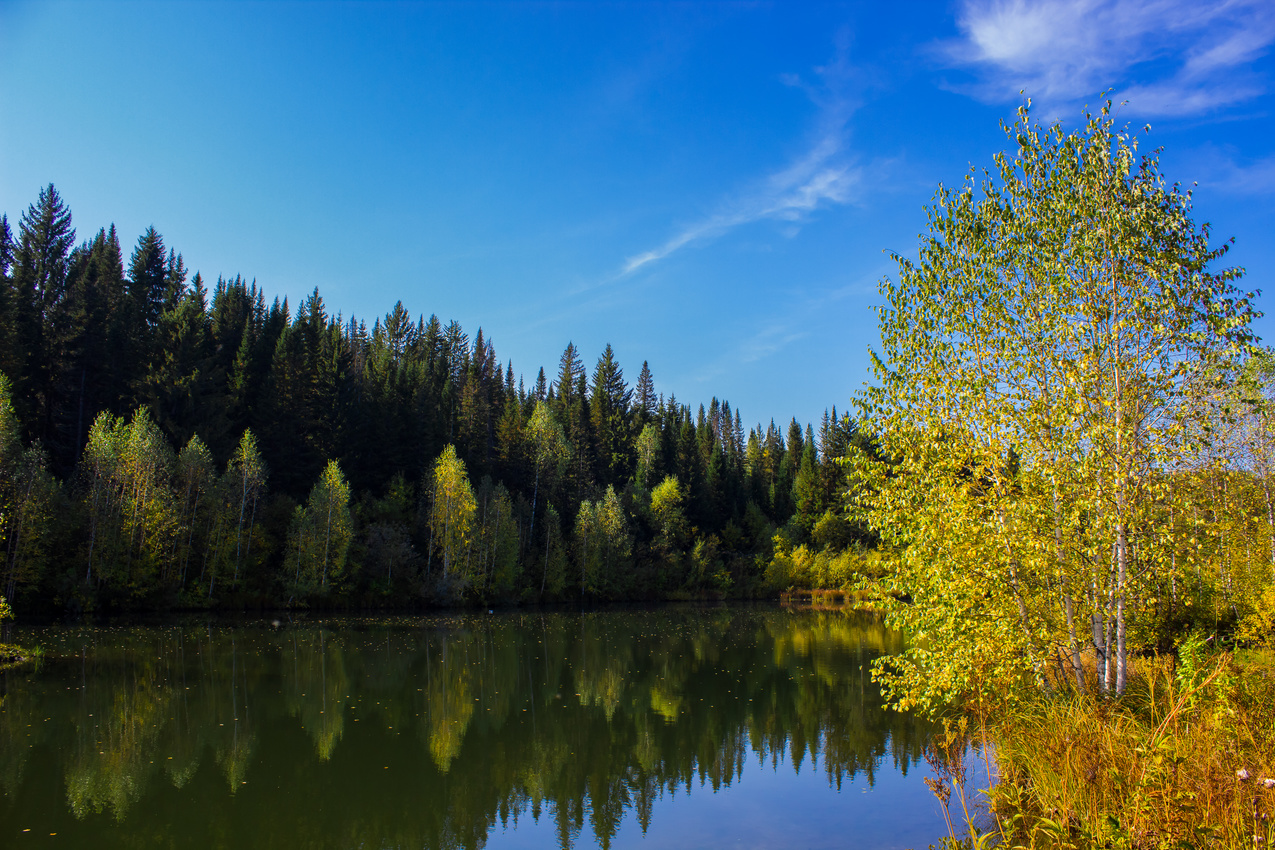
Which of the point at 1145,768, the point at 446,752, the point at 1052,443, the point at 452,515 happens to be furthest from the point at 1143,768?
the point at 452,515

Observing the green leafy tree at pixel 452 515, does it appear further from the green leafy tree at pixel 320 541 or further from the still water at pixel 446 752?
the still water at pixel 446 752

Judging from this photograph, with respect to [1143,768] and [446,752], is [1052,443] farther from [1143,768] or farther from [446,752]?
[446,752]

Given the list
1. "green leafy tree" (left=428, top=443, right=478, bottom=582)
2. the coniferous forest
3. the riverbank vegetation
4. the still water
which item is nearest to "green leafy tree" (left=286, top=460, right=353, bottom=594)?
the coniferous forest

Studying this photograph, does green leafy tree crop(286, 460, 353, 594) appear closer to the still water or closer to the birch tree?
the still water

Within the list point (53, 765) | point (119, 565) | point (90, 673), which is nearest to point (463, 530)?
point (119, 565)

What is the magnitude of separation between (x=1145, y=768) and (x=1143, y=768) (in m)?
0.28

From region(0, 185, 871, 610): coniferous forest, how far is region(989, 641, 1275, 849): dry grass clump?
37867mm

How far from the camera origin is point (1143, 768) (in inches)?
246

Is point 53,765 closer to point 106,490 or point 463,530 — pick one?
point 106,490

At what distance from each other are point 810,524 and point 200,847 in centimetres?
7930

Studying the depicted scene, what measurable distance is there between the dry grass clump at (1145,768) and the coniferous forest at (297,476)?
3787cm

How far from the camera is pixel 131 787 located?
13.1 meters

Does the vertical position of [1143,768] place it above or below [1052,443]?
below

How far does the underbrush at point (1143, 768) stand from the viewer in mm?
5996
